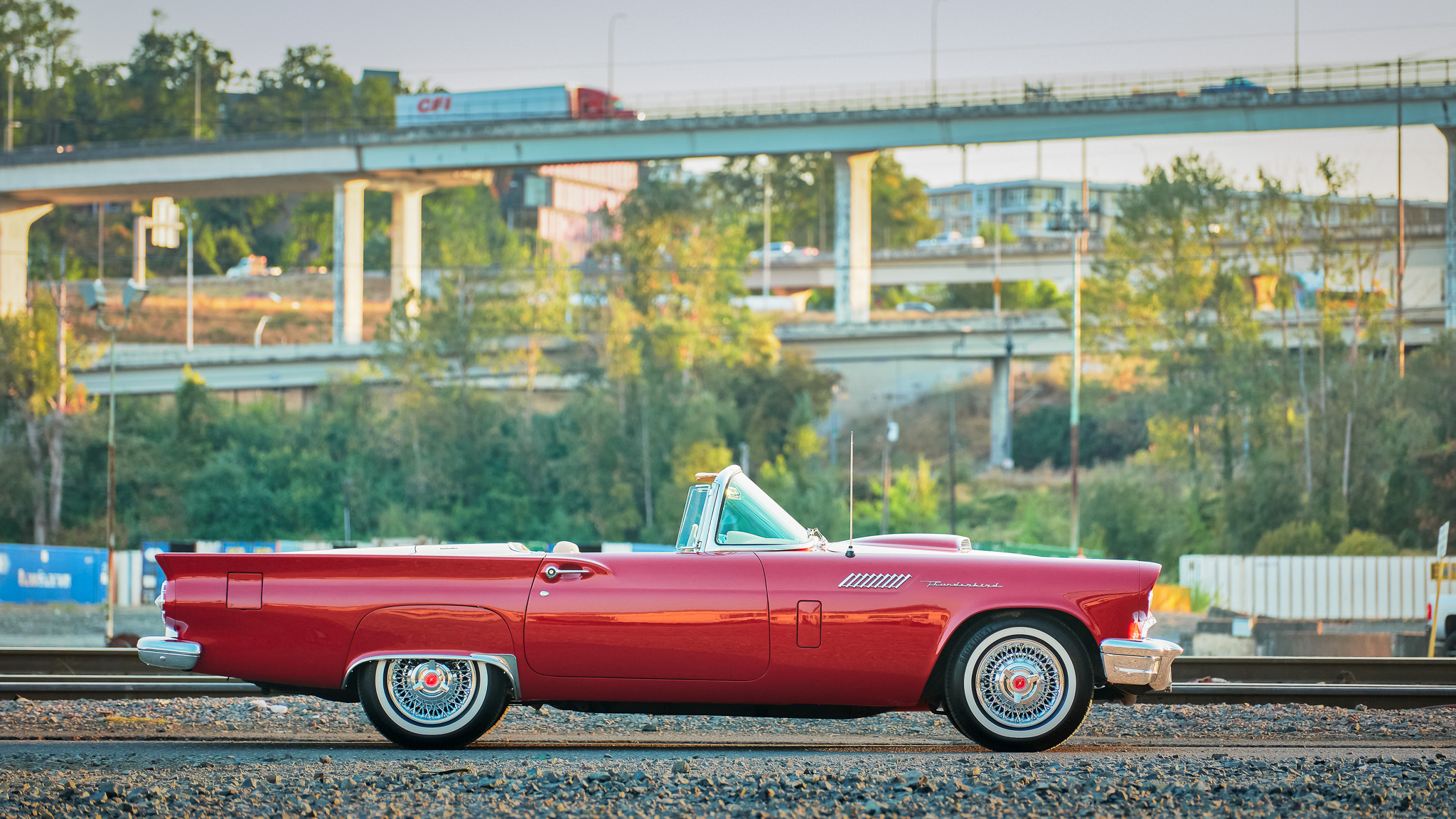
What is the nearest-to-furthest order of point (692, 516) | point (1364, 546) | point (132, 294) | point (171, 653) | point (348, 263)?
1. point (171, 653)
2. point (692, 516)
3. point (132, 294)
4. point (1364, 546)
5. point (348, 263)

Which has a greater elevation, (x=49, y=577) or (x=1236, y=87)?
(x=1236, y=87)

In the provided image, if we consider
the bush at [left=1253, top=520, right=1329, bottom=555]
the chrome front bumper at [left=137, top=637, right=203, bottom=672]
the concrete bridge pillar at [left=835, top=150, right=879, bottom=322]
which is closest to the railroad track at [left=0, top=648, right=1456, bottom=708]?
the chrome front bumper at [left=137, top=637, right=203, bottom=672]

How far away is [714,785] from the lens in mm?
5906

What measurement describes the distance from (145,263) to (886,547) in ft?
329

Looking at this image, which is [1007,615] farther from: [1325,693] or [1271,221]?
[1271,221]

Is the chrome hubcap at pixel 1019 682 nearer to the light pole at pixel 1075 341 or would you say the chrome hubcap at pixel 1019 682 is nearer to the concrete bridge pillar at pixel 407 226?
the light pole at pixel 1075 341

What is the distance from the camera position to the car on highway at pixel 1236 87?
5191 cm

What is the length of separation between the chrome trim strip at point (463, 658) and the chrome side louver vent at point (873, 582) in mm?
1722

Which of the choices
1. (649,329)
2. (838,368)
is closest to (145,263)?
(838,368)

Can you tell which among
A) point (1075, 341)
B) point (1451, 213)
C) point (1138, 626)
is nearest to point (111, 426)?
point (1138, 626)

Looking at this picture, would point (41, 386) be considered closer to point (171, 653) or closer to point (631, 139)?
point (631, 139)

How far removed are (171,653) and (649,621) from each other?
2503 mm

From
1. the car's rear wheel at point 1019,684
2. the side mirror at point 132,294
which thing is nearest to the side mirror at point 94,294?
the side mirror at point 132,294

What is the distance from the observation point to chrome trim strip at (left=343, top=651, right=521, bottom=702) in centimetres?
685
